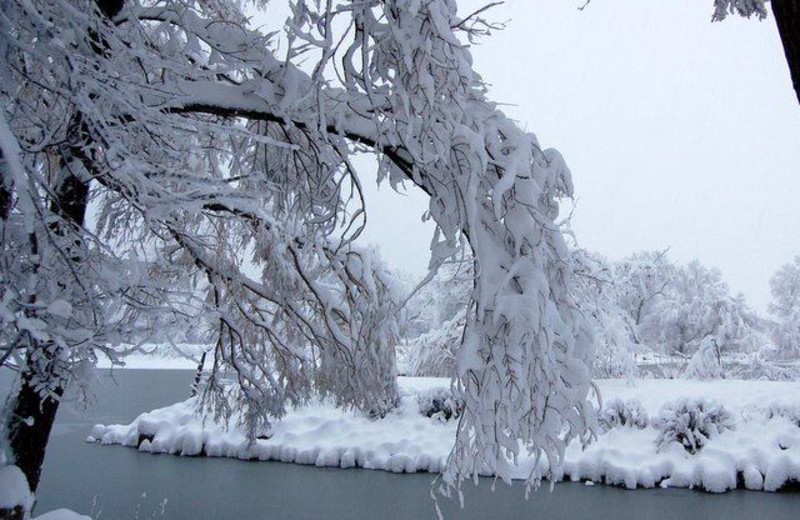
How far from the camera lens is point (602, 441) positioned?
39.9 feet

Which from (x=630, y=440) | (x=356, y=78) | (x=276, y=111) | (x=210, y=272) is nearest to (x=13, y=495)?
(x=210, y=272)

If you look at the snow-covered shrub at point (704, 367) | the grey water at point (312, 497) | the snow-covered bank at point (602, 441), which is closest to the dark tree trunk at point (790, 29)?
the snow-covered bank at point (602, 441)

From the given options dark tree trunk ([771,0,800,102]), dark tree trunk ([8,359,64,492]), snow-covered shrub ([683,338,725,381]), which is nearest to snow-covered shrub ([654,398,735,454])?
snow-covered shrub ([683,338,725,381])

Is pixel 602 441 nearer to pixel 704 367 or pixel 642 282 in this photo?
pixel 704 367

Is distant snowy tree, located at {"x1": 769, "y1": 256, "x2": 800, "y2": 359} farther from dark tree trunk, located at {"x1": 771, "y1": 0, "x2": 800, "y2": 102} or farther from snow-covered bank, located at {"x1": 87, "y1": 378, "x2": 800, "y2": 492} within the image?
dark tree trunk, located at {"x1": 771, "y1": 0, "x2": 800, "y2": 102}

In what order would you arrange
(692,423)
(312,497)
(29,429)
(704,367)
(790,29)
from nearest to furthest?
(790,29) < (29,429) < (312,497) < (692,423) < (704,367)

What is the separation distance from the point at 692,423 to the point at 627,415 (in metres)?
1.20

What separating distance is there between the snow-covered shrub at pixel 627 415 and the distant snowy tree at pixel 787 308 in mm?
27530

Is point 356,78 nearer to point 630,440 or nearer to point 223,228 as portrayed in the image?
point 223,228

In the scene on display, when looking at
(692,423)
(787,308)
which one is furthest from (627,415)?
(787,308)

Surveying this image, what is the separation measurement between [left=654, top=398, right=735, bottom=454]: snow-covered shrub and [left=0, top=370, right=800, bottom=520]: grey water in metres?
1.10

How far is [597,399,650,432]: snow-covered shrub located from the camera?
12281 mm

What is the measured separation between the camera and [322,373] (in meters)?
5.51

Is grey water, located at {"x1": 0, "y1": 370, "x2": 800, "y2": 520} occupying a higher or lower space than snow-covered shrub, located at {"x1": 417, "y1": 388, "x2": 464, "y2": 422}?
lower
